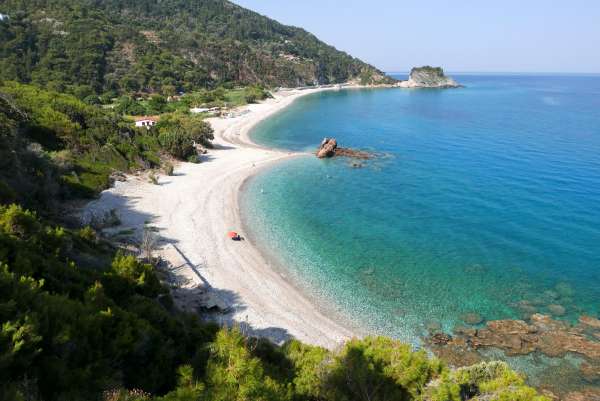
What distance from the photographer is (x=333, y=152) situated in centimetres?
5488

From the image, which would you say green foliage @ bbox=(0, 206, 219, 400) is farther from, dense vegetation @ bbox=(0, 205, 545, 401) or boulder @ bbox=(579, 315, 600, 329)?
boulder @ bbox=(579, 315, 600, 329)

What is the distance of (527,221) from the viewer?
32.2m

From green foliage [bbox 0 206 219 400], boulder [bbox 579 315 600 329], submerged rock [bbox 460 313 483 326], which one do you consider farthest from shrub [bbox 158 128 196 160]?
boulder [bbox 579 315 600 329]

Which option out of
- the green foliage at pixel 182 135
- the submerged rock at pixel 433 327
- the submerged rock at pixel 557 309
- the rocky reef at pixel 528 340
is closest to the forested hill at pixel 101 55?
the green foliage at pixel 182 135

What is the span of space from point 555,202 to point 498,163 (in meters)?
14.8

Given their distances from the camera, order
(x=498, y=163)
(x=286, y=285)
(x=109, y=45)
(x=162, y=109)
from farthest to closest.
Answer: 1. (x=109, y=45)
2. (x=162, y=109)
3. (x=498, y=163)
4. (x=286, y=285)

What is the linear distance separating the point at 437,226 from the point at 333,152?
26.2 meters

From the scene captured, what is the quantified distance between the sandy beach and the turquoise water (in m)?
1.78

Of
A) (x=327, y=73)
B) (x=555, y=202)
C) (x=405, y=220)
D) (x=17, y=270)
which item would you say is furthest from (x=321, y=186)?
(x=327, y=73)

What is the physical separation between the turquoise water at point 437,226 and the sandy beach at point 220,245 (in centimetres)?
178

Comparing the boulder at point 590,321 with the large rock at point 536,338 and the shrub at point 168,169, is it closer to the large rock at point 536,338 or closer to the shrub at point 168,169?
the large rock at point 536,338

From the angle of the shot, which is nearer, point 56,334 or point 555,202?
point 56,334

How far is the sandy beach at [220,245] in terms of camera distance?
1936 cm

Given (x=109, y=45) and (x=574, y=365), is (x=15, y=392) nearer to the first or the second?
(x=574, y=365)
